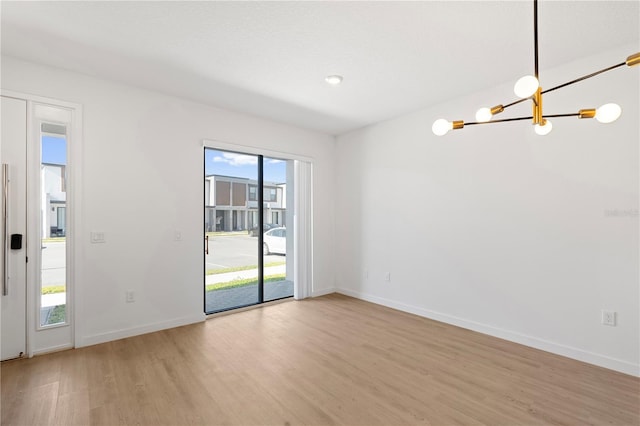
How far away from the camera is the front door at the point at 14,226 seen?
284 centimetres

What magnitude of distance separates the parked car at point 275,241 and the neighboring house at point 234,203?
22cm

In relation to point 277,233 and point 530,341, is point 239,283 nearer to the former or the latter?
point 277,233

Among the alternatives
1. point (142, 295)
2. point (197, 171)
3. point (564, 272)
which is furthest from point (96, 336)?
point (564, 272)

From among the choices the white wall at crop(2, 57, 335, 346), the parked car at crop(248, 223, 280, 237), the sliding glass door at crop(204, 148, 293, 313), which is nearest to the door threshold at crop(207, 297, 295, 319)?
the sliding glass door at crop(204, 148, 293, 313)

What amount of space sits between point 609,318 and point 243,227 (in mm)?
4306

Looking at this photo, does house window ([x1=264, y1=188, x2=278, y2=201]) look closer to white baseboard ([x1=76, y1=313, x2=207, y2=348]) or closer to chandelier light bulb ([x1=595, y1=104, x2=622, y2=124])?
white baseboard ([x1=76, y1=313, x2=207, y2=348])

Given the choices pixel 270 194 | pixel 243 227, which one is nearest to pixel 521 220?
pixel 270 194

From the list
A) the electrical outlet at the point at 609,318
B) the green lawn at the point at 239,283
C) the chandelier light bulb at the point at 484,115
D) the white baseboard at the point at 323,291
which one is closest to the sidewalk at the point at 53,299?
the green lawn at the point at 239,283

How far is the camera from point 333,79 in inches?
129

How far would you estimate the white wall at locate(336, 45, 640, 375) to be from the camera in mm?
2725

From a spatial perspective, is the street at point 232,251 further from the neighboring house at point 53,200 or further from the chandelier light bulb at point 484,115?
the chandelier light bulb at point 484,115

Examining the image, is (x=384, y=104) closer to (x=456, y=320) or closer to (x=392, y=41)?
(x=392, y=41)

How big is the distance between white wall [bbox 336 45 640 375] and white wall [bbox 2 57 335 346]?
263 cm

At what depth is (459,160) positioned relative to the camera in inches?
150
